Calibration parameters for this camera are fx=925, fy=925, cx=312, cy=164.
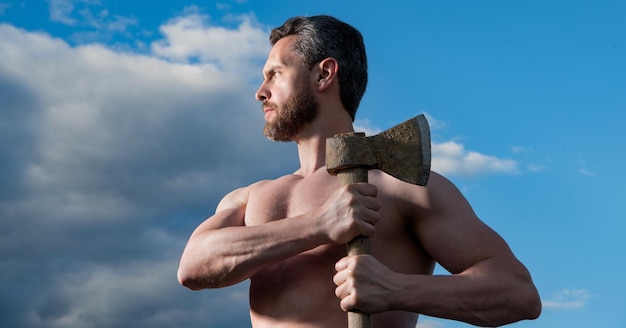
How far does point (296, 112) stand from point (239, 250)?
1.05 m

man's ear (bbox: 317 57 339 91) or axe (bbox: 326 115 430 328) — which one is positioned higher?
man's ear (bbox: 317 57 339 91)

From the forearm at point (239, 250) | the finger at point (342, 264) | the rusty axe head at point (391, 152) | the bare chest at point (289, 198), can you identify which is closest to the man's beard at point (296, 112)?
the bare chest at point (289, 198)

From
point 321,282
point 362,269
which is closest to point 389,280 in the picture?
point 362,269

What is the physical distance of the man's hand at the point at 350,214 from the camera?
4.98 meters

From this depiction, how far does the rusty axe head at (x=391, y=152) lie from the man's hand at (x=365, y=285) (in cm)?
52

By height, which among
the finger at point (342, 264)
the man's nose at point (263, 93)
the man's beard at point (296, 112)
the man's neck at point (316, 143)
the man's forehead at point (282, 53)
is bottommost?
the finger at point (342, 264)

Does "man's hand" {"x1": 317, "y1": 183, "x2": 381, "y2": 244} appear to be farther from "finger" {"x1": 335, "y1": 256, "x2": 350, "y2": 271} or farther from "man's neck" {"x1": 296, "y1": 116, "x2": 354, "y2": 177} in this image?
"man's neck" {"x1": 296, "y1": 116, "x2": 354, "y2": 177}

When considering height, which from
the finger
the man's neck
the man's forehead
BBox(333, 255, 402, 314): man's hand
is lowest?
BBox(333, 255, 402, 314): man's hand

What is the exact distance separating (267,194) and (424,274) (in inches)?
43.0

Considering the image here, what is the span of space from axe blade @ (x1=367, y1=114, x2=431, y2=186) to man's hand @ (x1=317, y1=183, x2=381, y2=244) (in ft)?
0.59

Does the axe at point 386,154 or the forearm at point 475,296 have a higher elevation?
the axe at point 386,154

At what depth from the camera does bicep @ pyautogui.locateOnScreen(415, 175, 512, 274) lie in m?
5.26

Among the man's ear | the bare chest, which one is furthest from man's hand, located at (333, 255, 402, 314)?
the man's ear

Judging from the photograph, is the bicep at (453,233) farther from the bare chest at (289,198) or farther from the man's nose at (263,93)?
the man's nose at (263,93)
